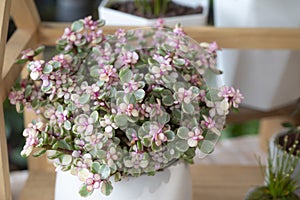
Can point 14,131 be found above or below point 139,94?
below

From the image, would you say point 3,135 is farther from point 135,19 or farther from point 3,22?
point 135,19

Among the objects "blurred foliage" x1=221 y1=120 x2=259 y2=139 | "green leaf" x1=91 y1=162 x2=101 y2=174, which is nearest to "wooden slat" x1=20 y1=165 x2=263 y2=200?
"green leaf" x1=91 y1=162 x2=101 y2=174

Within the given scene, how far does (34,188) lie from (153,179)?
241mm

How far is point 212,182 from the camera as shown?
826mm

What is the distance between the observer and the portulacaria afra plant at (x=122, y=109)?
0.57 m

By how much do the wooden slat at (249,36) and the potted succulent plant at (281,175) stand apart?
0.13 m

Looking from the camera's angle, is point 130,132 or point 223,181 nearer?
point 130,132

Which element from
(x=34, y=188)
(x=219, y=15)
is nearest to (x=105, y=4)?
(x=219, y=15)

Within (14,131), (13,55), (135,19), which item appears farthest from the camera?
(14,131)

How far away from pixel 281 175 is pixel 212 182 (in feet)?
0.49

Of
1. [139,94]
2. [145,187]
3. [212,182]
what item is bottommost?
[212,182]

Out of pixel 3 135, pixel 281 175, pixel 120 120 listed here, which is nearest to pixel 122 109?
pixel 120 120

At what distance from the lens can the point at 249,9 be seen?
82 centimetres

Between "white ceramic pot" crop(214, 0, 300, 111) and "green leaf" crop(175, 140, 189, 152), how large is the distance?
302mm
